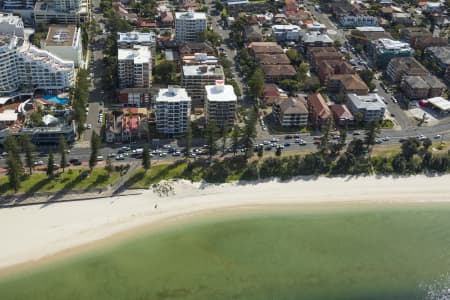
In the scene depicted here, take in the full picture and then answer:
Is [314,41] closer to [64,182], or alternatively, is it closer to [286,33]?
[286,33]

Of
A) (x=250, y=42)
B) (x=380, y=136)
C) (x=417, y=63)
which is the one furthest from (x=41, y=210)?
(x=417, y=63)

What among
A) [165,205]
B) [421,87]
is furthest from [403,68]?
[165,205]

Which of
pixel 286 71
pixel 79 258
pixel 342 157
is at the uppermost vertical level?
pixel 286 71

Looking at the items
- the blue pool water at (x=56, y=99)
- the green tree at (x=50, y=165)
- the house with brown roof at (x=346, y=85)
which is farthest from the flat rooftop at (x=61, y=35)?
the house with brown roof at (x=346, y=85)

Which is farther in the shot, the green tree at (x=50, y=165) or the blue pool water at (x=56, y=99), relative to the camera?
the blue pool water at (x=56, y=99)

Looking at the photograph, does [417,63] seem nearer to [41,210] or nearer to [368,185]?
[368,185]

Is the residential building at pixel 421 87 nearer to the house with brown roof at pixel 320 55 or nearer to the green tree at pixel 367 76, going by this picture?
the green tree at pixel 367 76
